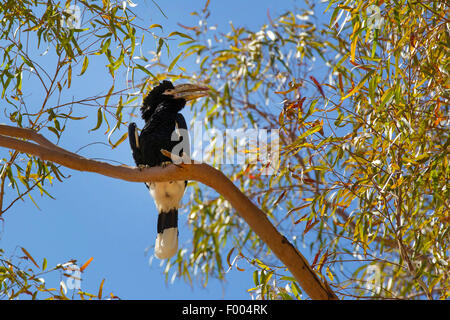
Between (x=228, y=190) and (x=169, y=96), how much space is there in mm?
1210

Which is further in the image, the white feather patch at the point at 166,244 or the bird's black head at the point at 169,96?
the bird's black head at the point at 169,96

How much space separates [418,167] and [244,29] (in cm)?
228

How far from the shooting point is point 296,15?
14.7 feet

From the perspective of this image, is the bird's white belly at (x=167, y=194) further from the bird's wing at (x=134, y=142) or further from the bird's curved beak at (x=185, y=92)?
the bird's curved beak at (x=185, y=92)

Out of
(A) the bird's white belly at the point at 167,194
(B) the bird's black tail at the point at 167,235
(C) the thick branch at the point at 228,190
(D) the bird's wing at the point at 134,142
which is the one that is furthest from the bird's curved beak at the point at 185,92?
(C) the thick branch at the point at 228,190

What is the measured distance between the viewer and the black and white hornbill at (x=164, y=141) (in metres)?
3.11

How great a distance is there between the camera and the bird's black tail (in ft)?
10.4

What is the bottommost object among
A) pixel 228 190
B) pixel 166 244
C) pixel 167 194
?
pixel 228 190

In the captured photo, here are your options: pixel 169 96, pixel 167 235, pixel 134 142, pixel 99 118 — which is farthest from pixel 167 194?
pixel 99 118

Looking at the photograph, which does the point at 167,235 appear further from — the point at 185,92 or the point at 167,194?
the point at 185,92

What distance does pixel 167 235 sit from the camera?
10.6ft

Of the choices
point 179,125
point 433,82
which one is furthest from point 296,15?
point 433,82

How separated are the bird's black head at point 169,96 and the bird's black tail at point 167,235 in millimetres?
553

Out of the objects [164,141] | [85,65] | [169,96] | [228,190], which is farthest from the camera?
[169,96]
